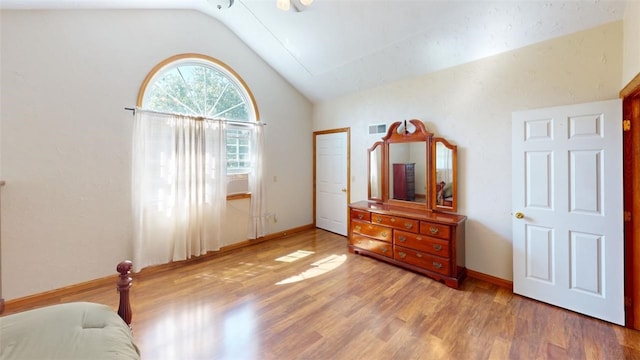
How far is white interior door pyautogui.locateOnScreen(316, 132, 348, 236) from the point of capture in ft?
15.0

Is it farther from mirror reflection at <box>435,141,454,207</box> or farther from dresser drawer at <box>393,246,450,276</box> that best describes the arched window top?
dresser drawer at <box>393,246,450,276</box>

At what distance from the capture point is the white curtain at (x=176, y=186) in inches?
118

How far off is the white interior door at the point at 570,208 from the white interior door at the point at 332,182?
254 centimetres

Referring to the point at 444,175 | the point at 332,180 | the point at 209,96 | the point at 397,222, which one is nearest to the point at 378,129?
the point at 444,175

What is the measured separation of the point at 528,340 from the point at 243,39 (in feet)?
16.1

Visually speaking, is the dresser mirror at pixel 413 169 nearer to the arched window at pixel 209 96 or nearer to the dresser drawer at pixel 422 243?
the dresser drawer at pixel 422 243

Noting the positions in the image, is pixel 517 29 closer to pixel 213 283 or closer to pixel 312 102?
pixel 312 102

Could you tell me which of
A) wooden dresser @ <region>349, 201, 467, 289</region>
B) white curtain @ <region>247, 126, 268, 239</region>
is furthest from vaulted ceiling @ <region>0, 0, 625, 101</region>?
wooden dresser @ <region>349, 201, 467, 289</region>

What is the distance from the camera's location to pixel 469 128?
297 centimetres

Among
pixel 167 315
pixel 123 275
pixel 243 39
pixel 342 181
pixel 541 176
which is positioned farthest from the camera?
pixel 342 181

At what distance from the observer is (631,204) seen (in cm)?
203

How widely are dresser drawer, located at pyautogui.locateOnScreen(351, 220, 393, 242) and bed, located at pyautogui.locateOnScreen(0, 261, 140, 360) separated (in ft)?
9.10

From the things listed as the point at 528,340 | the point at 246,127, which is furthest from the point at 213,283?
the point at 528,340

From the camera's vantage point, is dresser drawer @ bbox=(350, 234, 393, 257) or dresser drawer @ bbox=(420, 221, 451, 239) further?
dresser drawer @ bbox=(350, 234, 393, 257)
